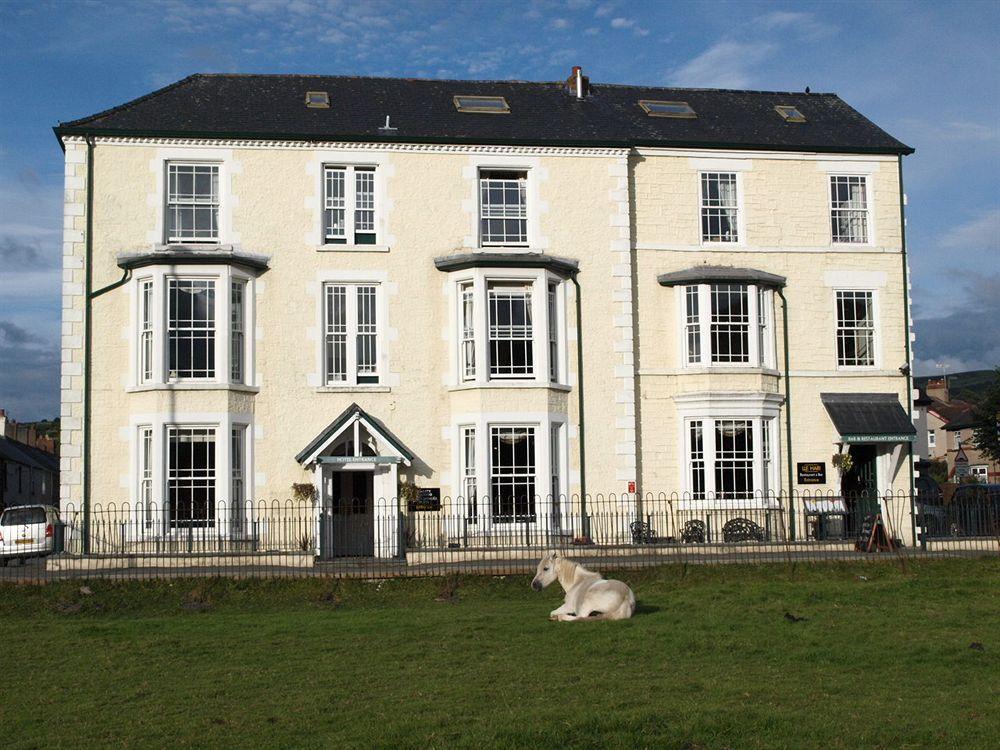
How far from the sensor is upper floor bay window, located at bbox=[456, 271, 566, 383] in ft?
91.2

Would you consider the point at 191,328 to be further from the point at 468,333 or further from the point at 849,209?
the point at 849,209

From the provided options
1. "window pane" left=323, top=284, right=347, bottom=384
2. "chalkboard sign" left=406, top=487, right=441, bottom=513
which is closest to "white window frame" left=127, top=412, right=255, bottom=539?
"window pane" left=323, top=284, right=347, bottom=384

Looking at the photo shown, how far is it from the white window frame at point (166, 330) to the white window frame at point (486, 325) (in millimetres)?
4970

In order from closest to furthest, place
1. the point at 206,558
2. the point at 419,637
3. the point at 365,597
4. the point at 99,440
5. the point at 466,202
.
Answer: the point at 419,637 → the point at 365,597 → the point at 206,558 → the point at 99,440 → the point at 466,202

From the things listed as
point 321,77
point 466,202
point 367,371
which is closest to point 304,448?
point 367,371

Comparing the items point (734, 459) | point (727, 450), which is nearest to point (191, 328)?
point (727, 450)

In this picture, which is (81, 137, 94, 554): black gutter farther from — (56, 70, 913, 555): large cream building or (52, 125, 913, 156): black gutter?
(52, 125, 913, 156): black gutter

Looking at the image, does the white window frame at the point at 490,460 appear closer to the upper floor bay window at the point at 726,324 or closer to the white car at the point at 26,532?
the upper floor bay window at the point at 726,324

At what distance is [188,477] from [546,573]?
11.5m

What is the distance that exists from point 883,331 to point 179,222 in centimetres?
1808

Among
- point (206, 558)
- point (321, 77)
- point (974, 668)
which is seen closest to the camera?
point (974, 668)

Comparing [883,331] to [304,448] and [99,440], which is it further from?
[99,440]

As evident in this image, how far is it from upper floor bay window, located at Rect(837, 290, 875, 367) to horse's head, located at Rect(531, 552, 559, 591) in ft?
49.1

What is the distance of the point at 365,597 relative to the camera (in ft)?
66.9
